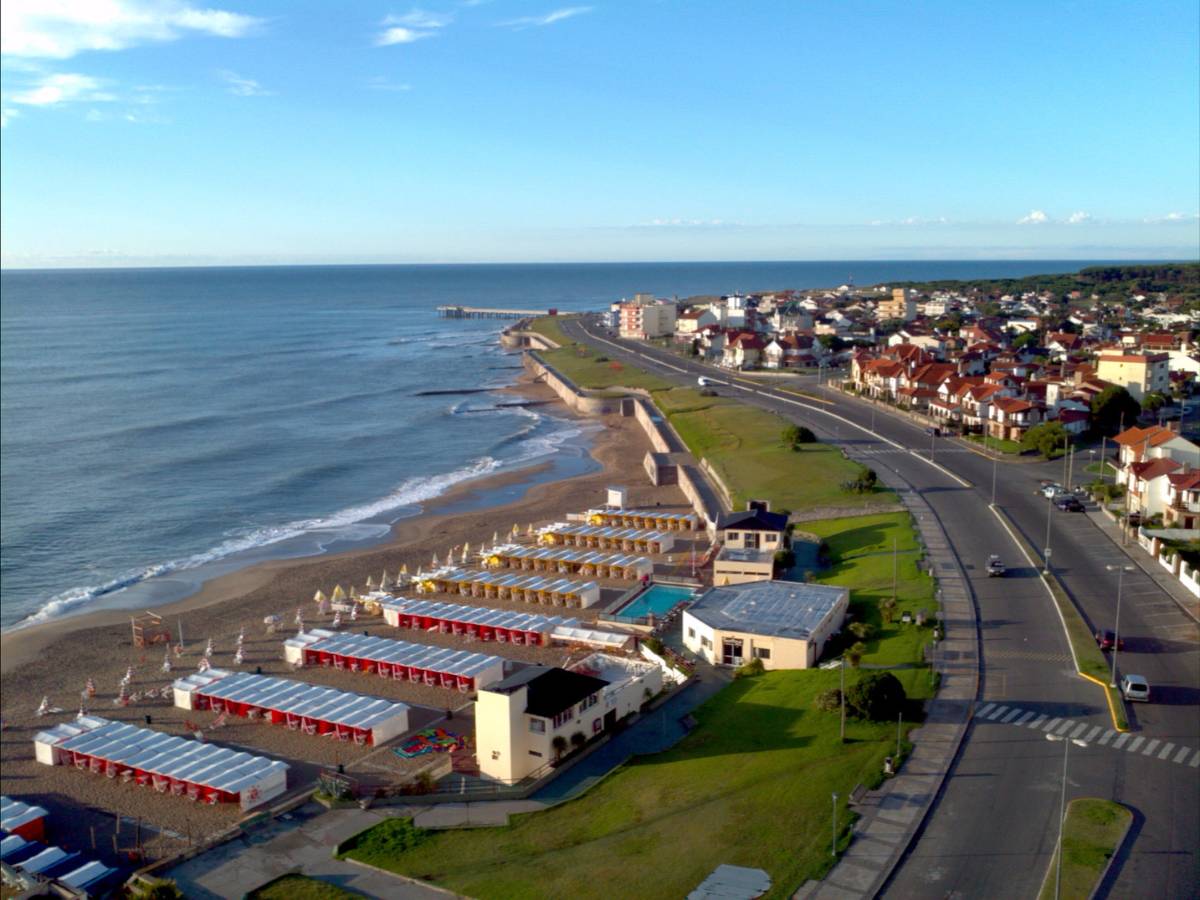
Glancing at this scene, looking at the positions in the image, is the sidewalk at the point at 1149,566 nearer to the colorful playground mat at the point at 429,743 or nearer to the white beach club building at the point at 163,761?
the colorful playground mat at the point at 429,743

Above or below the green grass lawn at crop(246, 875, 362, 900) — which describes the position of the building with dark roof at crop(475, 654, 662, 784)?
above

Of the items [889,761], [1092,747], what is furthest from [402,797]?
[1092,747]

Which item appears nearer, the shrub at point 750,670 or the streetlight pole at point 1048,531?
the shrub at point 750,670

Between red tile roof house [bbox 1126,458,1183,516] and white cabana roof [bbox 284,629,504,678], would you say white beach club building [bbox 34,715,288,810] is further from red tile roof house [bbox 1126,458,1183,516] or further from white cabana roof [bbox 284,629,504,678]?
red tile roof house [bbox 1126,458,1183,516]

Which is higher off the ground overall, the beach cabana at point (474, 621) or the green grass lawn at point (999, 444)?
the green grass lawn at point (999, 444)

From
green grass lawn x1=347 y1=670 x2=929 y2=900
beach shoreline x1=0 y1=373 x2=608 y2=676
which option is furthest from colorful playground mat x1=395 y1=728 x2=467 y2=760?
beach shoreline x1=0 y1=373 x2=608 y2=676

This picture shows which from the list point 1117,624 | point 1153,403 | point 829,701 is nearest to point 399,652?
point 829,701

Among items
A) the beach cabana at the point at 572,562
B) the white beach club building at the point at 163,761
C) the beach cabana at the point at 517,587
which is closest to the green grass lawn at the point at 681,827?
the white beach club building at the point at 163,761
